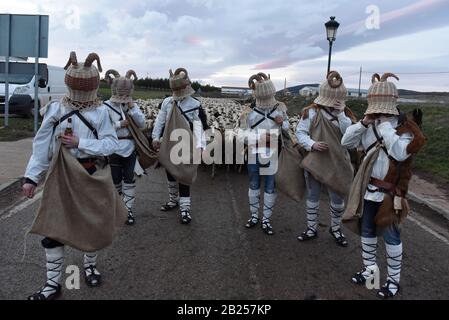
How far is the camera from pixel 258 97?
530 centimetres

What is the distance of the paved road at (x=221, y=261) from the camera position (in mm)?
3842

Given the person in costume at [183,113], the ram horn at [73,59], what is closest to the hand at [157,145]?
the person in costume at [183,113]

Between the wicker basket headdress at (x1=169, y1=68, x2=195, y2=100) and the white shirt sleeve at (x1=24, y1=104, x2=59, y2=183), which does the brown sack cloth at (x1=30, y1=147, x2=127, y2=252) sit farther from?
the wicker basket headdress at (x1=169, y1=68, x2=195, y2=100)

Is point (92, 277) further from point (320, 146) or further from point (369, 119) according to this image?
point (369, 119)

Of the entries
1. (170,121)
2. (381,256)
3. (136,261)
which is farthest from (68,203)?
(381,256)

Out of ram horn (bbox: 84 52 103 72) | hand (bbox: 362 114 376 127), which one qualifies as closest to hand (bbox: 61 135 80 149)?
ram horn (bbox: 84 52 103 72)

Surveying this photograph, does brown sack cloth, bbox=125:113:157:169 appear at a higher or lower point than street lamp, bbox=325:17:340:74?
lower

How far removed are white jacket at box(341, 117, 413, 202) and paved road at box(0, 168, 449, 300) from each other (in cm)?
106

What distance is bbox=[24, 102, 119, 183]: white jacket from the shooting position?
3.46 metres

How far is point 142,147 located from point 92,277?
6.97 feet

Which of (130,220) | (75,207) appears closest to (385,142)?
(75,207)

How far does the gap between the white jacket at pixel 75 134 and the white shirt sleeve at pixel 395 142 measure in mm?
2358

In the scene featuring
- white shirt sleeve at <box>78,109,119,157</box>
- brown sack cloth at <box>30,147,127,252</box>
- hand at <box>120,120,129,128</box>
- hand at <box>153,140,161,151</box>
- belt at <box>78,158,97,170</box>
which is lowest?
brown sack cloth at <box>30,147,127,252</box>

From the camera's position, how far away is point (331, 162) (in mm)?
4891
